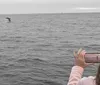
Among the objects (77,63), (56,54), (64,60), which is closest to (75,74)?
(77,63)

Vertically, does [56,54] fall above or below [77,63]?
above

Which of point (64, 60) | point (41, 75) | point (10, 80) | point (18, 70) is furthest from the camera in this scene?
point (64, 60)

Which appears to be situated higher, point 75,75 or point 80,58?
point 80,58

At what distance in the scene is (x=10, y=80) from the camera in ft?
52.6

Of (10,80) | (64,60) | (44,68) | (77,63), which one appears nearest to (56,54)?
(64,60)

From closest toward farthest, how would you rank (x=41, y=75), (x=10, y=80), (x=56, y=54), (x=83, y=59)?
(x=83, y=59), (x=10, y=80), (x=41, y=75), (x=56, y=54)

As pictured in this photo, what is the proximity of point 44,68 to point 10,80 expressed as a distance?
3669 mm

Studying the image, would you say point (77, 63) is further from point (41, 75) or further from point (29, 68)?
point (29, 68)

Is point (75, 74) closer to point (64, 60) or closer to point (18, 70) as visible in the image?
point (18, 70)

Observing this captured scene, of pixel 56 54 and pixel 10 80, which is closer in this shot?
pixel 10 80

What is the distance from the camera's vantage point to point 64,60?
22.0 meters

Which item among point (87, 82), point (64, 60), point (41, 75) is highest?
point (64, 60)

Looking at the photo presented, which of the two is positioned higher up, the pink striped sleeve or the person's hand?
the person's hand

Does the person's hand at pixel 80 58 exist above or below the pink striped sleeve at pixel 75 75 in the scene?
above
